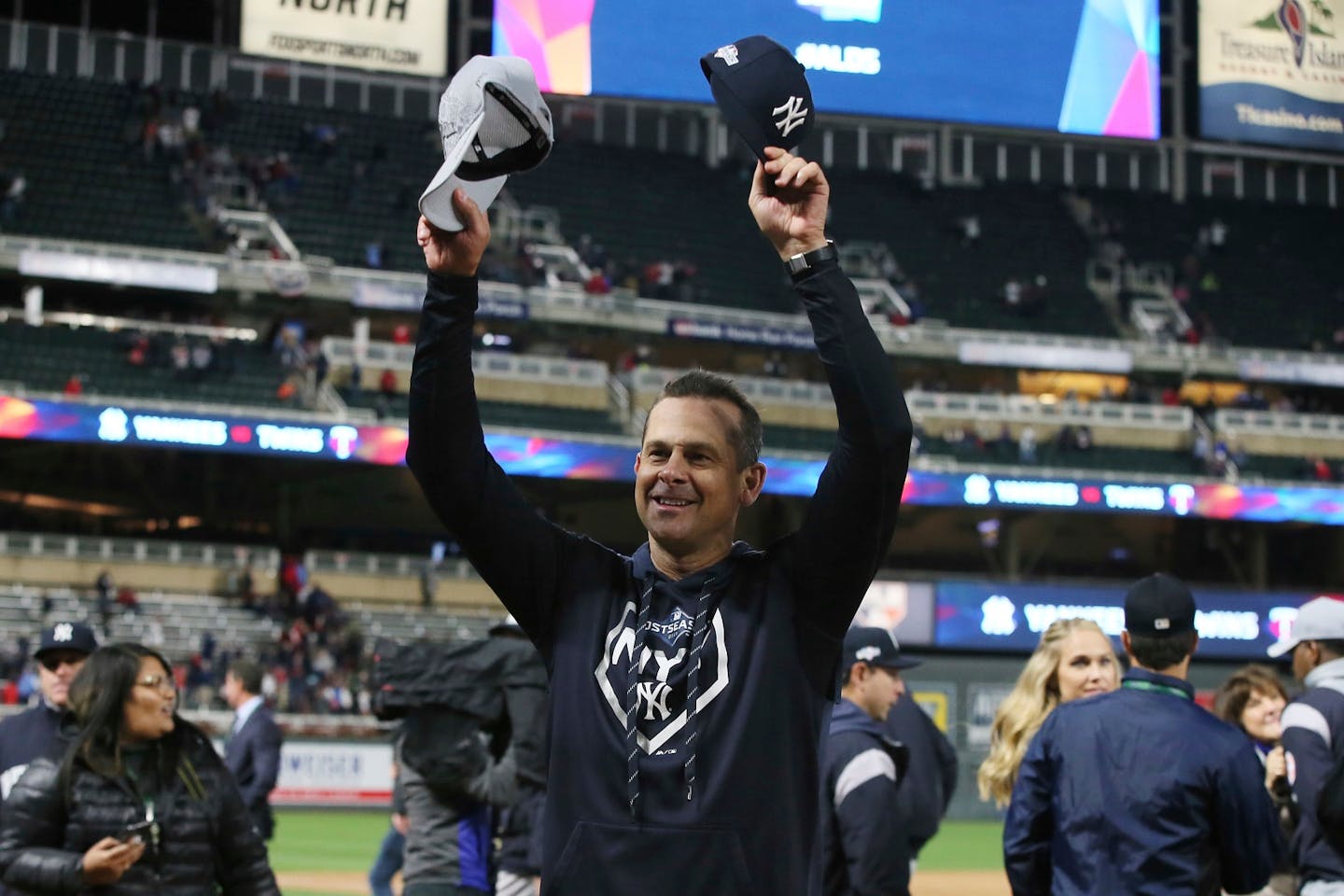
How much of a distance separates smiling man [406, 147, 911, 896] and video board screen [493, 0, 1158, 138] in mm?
30227

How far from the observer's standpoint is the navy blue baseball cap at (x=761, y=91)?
3170 millimetres

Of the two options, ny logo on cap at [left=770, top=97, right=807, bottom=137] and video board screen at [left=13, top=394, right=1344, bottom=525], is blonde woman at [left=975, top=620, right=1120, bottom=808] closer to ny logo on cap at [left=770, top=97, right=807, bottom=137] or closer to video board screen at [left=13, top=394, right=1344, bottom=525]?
ny logo on cap at [left=770, top=97, right=807, bottom=137]

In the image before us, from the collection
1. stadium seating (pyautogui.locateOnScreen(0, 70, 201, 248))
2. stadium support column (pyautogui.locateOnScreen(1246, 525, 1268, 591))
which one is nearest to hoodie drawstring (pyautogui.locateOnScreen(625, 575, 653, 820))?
stadium seating (pyautogui.locateOnScreen(0, 70, 201, 248))

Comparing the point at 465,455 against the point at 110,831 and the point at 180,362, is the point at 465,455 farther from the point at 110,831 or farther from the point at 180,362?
the point at 180,362

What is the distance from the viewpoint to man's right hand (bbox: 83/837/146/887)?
5.05 meters

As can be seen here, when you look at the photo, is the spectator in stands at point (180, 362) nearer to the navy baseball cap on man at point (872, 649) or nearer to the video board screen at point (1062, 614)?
the video board screen at point (1062, 614)

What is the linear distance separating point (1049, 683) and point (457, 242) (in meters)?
4.12

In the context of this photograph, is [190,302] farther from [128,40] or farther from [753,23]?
[753,23]

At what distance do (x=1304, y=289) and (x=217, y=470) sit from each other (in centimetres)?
2792

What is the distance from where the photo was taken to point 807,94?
10.5ft

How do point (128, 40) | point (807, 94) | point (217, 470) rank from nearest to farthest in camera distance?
point (807, 94)
point (217, 470)
point (128, 40)

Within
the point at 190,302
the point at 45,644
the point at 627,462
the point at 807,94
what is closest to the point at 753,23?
the point at 627,462

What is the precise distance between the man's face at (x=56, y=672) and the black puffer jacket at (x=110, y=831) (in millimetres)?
1641

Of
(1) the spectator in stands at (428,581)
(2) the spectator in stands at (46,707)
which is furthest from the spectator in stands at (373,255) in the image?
(2) the spectator in stands at (46,707)
